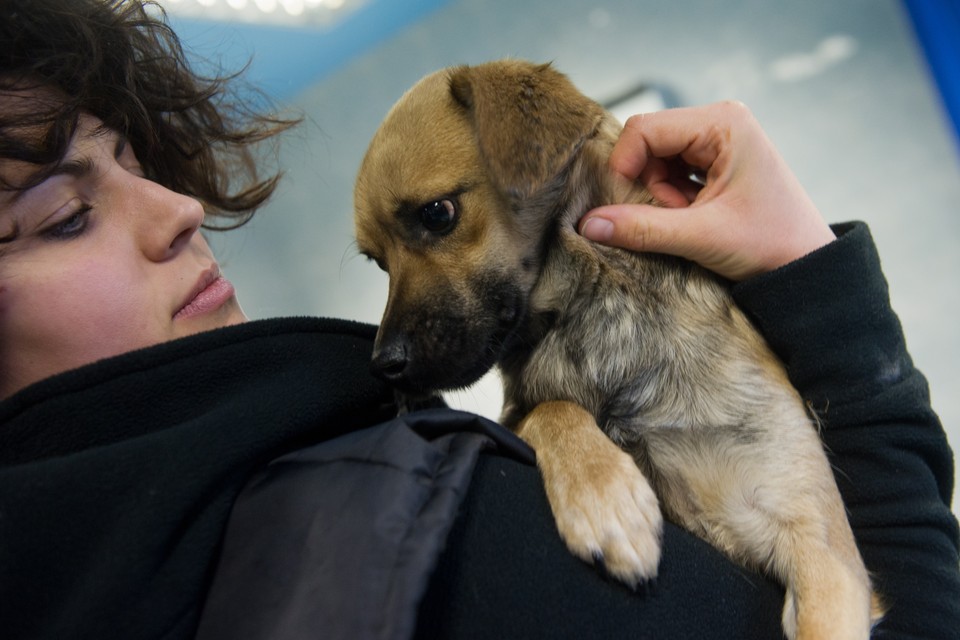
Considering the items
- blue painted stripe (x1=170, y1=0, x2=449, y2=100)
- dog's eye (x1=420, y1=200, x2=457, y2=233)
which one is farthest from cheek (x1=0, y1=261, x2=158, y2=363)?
blue painted stripe (x1=170, y1=0, x2=449, y2=100)

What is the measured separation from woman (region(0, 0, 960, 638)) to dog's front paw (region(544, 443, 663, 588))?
28mm

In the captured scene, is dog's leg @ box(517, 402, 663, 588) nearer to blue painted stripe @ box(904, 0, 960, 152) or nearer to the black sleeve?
the black sleeve

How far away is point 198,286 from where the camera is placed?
4.02 feet

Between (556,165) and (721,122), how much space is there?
0.34 meters

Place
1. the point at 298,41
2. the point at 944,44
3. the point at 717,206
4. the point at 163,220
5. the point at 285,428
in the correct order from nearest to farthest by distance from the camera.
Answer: the point at 285,428 < the point at 163,220 < the point at 717,206 < the point at 944,44 < the point at 298,41

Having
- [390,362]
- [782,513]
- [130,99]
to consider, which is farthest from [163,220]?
[782,513]

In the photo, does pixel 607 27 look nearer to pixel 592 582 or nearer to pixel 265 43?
pixel 265 43

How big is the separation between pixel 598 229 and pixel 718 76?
3.07m

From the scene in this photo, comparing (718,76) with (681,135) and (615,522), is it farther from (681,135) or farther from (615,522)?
(615,522)

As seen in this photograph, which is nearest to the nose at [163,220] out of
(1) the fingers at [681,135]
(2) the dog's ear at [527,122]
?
(2) the dog's ear at [527,122]

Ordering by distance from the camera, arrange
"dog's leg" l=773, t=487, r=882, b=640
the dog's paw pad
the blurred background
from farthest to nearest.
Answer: the blurred background, "dog's leg" l=773, t=487, r=882, b=640, the dog's paw pad

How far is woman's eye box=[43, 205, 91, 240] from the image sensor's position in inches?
41.9

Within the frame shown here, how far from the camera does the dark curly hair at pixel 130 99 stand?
111 centimetres

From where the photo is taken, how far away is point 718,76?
3.92m
